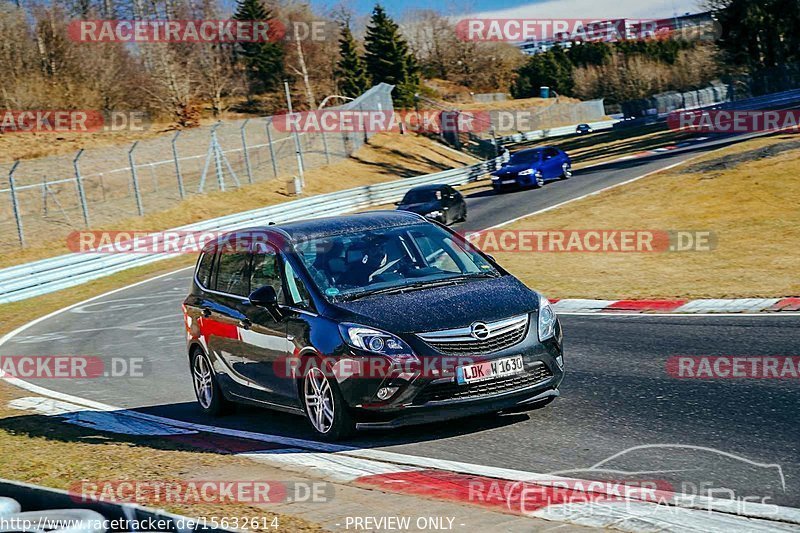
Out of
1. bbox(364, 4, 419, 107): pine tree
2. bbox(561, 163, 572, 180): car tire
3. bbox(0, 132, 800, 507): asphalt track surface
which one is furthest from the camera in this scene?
bbox(364, 4, 419, 107): pine tree

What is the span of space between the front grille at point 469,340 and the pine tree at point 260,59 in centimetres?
7552

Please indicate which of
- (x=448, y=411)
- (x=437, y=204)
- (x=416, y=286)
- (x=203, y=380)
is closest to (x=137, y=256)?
(x=437, y=204)

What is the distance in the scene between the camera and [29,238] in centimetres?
3497

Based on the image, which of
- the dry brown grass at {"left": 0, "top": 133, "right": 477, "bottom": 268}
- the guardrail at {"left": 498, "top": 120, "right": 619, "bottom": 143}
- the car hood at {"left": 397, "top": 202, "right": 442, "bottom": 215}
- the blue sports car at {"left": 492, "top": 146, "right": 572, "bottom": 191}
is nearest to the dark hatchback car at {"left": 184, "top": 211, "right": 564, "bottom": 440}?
the car hood at {"left": 397, "top": 202, "right": 442, "bottom": 215}

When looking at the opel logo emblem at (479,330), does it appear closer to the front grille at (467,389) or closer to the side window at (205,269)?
the front grille at (467,389)

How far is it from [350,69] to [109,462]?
73038mm

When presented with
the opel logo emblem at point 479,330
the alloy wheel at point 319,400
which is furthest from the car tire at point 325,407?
the opel logo emblem at point 479,330

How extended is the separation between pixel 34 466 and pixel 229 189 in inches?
1495

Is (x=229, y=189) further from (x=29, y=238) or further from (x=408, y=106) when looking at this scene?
(x=408, y=106)

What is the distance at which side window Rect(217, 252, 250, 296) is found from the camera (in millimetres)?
9352

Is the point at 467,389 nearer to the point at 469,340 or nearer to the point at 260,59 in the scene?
the point at 469,340

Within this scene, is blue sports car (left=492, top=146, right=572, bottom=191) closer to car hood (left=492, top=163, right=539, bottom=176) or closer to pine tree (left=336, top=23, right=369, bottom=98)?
car hood (left=492, top=163, right=539, bottom=176)

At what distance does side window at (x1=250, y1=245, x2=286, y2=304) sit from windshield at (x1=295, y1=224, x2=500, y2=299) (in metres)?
0.29

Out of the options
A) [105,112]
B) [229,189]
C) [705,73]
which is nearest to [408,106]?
[105,112]
